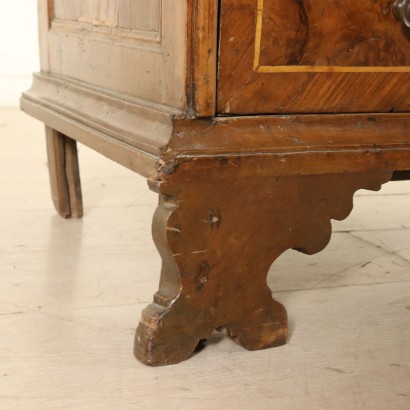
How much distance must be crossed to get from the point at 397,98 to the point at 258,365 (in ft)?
1.19

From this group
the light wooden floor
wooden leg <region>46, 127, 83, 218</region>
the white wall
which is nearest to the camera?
the light wooden floor

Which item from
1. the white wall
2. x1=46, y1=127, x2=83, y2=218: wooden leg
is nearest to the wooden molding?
x1=46, y1=127, x2=83, y2=218: wooden leg

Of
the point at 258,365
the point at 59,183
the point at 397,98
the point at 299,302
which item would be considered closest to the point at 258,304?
the point at 258,365

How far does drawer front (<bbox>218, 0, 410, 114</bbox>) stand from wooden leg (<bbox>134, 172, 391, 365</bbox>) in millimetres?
88

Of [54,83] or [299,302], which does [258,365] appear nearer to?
[299,302]

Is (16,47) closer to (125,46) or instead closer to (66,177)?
(66,177)

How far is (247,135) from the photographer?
0.88m

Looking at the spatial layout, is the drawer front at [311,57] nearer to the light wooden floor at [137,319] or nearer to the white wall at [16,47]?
the light wooden floor at [137,319]

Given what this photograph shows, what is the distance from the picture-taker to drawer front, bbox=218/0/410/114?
2.81 ft

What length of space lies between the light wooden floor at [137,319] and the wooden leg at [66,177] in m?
0.03

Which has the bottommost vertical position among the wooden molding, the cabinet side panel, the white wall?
the white wall

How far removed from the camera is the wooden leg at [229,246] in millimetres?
875

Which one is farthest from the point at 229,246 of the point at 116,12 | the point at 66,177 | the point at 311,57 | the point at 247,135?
the point at 66,177

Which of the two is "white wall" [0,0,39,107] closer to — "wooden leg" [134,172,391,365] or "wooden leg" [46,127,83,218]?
"wooden leg" [46,127,83,218]
